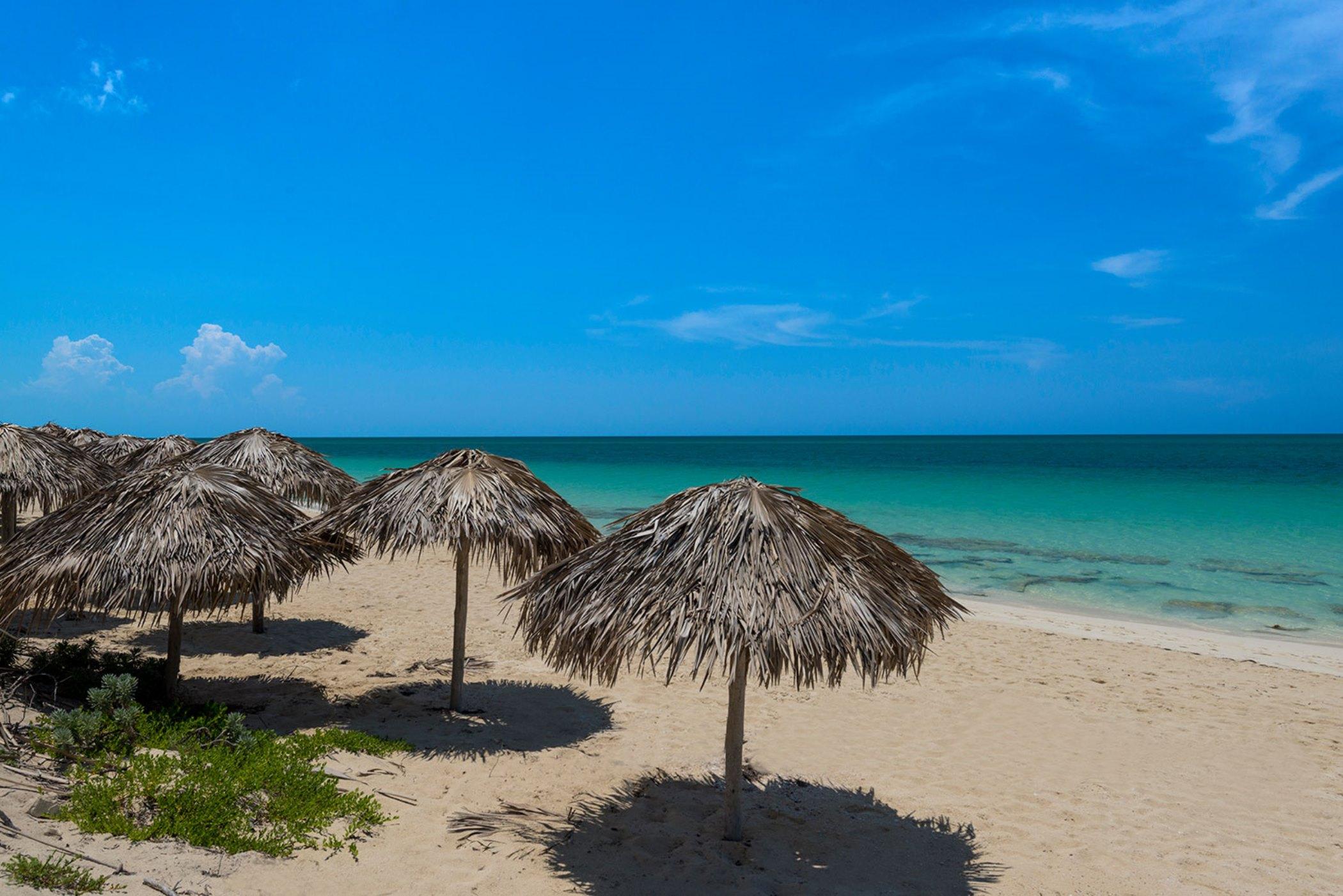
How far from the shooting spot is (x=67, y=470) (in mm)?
9914

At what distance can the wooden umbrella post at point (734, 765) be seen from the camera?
4.43 m

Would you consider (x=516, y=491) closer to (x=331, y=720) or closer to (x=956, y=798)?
(x=331, y=720)

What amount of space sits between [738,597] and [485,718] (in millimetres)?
3683

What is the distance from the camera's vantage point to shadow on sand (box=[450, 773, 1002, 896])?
4.25 meters

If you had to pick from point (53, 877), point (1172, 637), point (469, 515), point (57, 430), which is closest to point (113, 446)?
point (57, 430)

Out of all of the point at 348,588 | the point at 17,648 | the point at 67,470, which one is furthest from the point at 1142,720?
the point at 67,470

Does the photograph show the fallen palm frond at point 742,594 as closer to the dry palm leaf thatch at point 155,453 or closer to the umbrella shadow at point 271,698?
the umbrella shadow at point 271,698

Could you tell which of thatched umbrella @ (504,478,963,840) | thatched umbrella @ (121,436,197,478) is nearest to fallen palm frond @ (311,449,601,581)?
thatched umbrella @ (504,478,963,840)

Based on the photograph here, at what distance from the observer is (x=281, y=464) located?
8984 millimetres

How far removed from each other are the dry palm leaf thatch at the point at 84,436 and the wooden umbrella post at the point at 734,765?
16332 millimetres

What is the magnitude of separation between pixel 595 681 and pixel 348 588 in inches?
250

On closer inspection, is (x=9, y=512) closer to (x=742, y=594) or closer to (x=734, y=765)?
(x=734, y=765)

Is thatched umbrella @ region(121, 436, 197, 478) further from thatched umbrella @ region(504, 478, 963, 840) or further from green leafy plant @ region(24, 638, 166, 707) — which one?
thatched umbrella @ region(504, 478, 963, 840)

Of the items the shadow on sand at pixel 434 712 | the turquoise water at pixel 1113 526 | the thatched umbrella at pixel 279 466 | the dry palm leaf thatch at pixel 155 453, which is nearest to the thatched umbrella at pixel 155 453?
the dry palm leaf thatch at pixel 155 453
